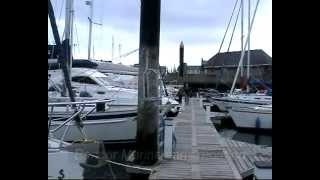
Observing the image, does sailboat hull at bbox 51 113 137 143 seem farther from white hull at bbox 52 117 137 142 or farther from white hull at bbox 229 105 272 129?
white hull at bbox 229 105 272 129

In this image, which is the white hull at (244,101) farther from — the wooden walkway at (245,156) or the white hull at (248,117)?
the wooden walkway at (245,156)

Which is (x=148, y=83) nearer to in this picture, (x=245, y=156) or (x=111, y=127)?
(x=245, y=156)

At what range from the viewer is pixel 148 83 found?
7059mm

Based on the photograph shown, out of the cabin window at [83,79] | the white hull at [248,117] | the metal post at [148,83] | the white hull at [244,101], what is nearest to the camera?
the metal post at [148,83]

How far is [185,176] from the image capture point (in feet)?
22.3

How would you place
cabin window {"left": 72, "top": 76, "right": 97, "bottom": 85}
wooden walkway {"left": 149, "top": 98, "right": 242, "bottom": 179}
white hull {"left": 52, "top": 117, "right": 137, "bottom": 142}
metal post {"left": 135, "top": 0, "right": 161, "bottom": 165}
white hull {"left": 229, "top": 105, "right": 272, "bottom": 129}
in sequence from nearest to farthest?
metal post {"left": 135, "top": 0, "right": 161, "bottom": 165}, wooden walkway {"left": 149, "top": 98, "right": 242, "bottom": 179}, white hull {"left": 52, "top": 117, "right": 137, "bottom": 142}, cabin window {"left": 72, "top": 76, "right": 97, "bottom": 85}, white hull {"left": 229, "top": 105, "right": 272, "bottom": 129}

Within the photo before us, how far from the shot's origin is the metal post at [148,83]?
6.79 m

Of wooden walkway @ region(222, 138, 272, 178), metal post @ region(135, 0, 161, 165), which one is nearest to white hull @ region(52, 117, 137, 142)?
wooden walkway @ region(222, 138, 272, 178)

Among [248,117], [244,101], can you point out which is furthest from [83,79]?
[244,101]

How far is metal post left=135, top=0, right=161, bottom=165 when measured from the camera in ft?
22.3

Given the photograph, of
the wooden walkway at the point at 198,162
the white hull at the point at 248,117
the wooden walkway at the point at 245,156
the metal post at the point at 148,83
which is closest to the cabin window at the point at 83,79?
the wooden walkway at the point at 198,162
